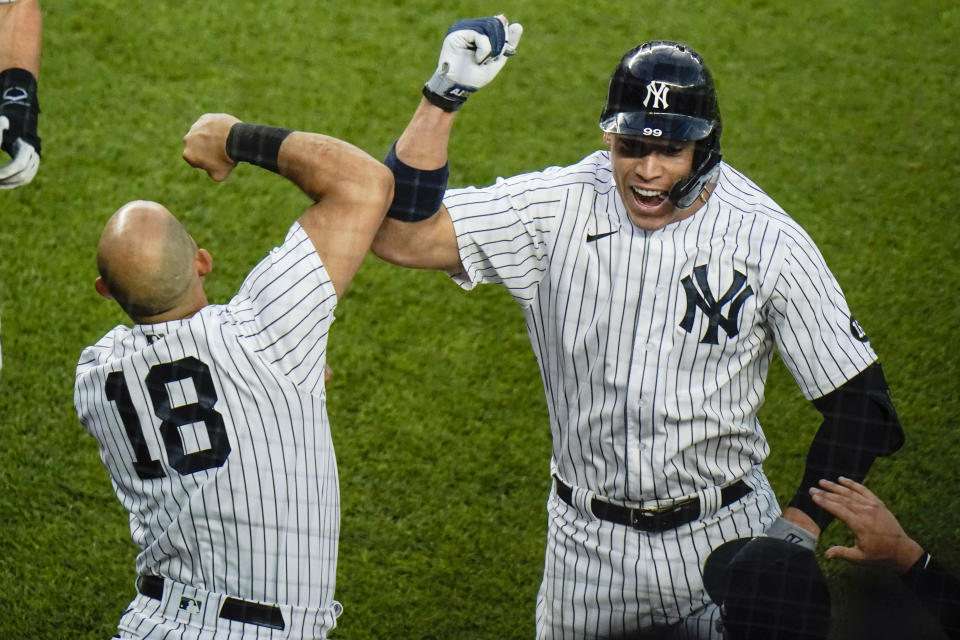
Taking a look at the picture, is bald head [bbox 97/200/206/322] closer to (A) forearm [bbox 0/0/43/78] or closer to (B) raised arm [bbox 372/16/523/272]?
(B) raised arm [bbox 372/16/523/272]

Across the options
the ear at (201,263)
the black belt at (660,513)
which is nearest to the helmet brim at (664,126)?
the black belt at (660,513)

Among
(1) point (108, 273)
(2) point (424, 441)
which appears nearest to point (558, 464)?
(1) point (108, 273)

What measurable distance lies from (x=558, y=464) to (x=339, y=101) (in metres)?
3.58

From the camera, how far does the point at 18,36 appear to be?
302 cm

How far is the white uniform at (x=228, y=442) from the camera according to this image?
2.25 m

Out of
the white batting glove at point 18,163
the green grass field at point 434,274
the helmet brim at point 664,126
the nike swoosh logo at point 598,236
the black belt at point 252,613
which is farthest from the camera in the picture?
the green grass field at point 434,274

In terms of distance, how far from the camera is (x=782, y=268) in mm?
2471

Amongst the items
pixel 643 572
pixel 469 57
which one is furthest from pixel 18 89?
pixel 643 572

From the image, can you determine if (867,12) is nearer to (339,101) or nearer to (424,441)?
(339,101)

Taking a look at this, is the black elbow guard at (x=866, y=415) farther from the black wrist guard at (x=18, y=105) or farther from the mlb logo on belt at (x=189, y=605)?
the black wrist guard at (x=18, y=105)

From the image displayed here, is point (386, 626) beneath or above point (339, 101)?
beneath

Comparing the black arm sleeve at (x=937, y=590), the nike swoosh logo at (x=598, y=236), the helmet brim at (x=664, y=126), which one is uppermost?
the helmet brim at (x=664, y=126)

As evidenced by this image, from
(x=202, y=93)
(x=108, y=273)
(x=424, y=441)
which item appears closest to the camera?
(x=108, y=273)

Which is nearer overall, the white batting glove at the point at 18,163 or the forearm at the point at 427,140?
the forearm at the point at 427,140
